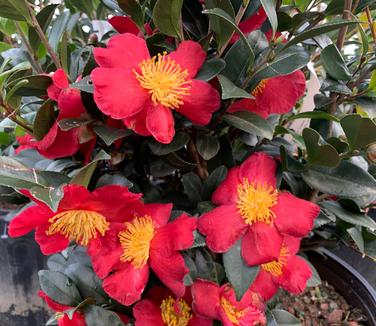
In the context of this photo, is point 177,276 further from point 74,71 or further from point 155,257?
point 74,71

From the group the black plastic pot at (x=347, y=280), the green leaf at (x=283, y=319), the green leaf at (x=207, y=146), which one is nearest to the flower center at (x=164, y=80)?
the green leaf at (x=207, y=146)

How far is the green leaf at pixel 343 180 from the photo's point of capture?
62cm

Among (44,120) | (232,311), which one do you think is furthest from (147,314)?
(44,120)

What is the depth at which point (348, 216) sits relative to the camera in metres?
0.70

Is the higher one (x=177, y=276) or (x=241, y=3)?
(x=241, y=3)

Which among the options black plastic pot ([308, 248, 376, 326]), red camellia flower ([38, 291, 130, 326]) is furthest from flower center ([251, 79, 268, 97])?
black plastic pot ([308, 248, 376, 326])

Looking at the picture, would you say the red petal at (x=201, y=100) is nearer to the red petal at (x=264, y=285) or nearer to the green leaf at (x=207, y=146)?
the green leaf at (x=207, y=146)

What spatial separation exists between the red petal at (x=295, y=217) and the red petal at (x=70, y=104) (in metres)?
0.31

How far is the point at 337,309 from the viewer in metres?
1.03

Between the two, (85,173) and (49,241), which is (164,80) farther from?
(49,241)

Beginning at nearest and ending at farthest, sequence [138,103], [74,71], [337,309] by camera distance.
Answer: [138,103]
[74,71]
[337,309]

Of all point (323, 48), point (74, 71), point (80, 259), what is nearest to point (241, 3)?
point (323, 48)

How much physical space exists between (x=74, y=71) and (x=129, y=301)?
35cm

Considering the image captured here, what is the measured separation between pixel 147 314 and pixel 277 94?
39 centimetres
